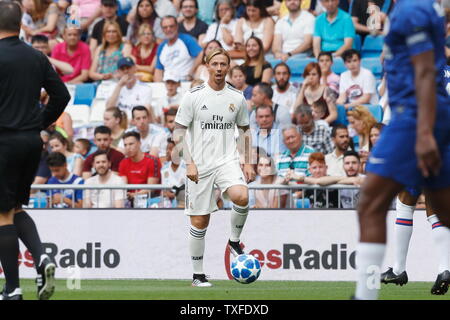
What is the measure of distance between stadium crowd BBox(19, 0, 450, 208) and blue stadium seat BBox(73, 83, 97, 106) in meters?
0.05

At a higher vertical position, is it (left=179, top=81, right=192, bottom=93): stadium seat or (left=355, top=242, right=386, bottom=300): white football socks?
(left=179, top=81, right=192, bottom=93): stadium seat

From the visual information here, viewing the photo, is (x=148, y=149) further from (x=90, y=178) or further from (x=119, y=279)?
(x=119, y=279)

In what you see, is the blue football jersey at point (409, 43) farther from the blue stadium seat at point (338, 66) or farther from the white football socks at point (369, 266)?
the blue stadium seat at point (338, 66)

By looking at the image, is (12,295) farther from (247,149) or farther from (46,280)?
(247,149)

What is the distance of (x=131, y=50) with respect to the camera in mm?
19844

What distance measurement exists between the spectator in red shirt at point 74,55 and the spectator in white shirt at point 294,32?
12.1ft

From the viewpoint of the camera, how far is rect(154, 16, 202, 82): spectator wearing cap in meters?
19.0

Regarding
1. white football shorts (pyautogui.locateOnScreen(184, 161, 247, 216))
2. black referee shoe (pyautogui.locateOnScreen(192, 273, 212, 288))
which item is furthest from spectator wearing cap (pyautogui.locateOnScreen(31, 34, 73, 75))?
black referee shoe (pyautogui.locateOnScreen(192, 273, 212, 288))

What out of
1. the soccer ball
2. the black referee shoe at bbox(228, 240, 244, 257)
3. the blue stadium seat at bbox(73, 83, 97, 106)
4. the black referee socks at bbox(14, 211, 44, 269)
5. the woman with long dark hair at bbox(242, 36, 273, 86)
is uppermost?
the woman with long dark hair at bbox(242, 36, 273, 86)

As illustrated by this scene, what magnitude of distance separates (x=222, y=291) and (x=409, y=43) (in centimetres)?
501

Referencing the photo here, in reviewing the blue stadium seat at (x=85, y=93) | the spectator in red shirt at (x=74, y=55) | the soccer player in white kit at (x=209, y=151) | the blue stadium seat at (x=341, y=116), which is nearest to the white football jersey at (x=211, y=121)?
the soccer player in white kit at (x=209, y=151)

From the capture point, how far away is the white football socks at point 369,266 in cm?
696

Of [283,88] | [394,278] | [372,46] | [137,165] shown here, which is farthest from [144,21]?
[394,278]

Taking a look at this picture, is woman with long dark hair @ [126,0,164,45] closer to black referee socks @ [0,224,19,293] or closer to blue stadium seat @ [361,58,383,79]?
blue stadium seat @ [361,58,383,79]
